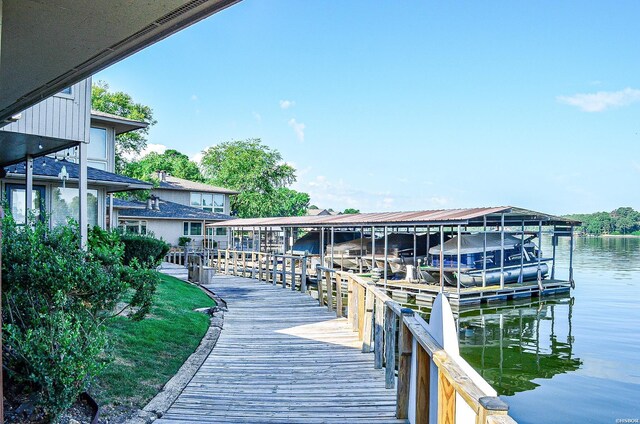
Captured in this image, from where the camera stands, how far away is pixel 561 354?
12625mm

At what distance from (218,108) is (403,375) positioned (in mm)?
59877

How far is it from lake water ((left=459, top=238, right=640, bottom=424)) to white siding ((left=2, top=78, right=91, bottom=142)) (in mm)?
9084

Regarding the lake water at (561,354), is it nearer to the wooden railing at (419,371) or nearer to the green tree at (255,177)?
the wooden railing at (419,371)

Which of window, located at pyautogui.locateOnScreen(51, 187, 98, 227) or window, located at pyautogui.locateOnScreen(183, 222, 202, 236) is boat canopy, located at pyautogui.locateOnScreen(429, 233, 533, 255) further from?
window, located at pyautogui.locateOnScreen(183, 222, 202, 236)

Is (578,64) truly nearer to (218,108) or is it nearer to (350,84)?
(350,84)

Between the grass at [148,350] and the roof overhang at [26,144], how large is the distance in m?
3.32

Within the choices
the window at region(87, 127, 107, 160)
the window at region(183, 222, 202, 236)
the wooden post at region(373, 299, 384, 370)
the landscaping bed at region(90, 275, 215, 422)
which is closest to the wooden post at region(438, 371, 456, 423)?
the landscaping bed at region(90, 275, 215, 422)

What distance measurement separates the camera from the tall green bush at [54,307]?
356cm

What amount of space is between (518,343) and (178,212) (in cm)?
2595

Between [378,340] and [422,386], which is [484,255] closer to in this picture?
[378,340]

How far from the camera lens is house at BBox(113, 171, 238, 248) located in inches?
1244

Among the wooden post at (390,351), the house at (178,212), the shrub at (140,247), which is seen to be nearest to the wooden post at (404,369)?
the wooden post at (390,351)

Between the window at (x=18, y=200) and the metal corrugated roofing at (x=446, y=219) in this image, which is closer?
the window at (x=18, y=200)

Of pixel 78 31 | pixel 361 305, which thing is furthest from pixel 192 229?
pixel 78 31
